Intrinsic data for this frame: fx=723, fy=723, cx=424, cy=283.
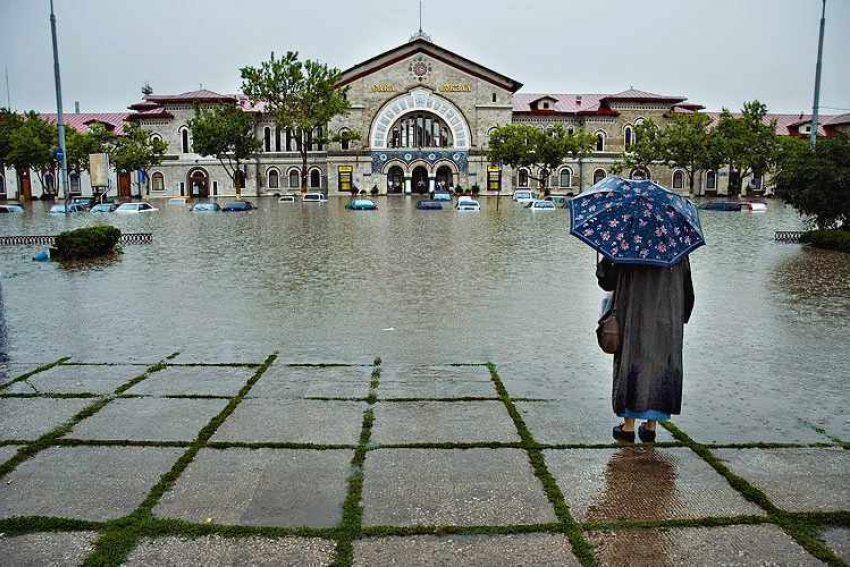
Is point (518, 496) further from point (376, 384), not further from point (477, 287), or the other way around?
point (477, 287)

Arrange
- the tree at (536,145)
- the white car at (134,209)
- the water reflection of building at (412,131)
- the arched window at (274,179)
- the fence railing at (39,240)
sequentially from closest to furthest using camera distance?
the fence railing at (39,240) < the white car at (134,209) < the tree at (536,145) < the water reflection of building at (412,131) < the arched window at (274,179)

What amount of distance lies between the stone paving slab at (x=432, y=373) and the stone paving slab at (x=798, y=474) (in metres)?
2.61

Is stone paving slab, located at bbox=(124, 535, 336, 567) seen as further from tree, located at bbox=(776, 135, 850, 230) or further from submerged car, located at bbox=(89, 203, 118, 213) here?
submerged car, located at bbox=(89, 203, 118, 213)

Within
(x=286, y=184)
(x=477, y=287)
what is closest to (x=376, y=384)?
(x=477, y=287)

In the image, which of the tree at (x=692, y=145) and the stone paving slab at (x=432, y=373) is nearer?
the stone paving slab at (x=432, y=373)

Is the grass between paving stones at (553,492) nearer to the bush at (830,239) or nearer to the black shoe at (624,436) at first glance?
the black shoe at (624,436)

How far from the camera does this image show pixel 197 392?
6492mm

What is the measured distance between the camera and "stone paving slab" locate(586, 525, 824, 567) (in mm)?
3611

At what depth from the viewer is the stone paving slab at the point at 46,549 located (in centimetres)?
357

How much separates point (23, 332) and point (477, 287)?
7411 mm

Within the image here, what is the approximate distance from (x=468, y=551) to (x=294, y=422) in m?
2.35

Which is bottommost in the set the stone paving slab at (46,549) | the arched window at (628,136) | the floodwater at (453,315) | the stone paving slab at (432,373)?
the floodwater at (453,315)

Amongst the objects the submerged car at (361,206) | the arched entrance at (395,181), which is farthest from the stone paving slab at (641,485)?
the arched entrance at (395,181)

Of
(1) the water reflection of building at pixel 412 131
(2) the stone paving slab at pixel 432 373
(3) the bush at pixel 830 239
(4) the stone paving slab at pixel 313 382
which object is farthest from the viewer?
(1) the water reflection of building at pixel 412 131
